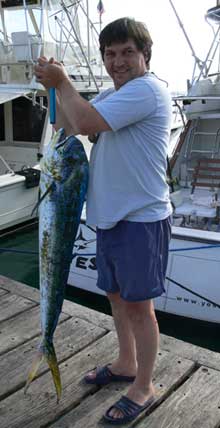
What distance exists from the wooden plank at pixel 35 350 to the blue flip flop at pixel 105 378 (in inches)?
11.1

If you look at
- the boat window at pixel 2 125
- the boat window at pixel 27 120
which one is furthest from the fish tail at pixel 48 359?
the boat window at pixel 2 125

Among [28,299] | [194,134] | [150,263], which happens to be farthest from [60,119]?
[194,134]

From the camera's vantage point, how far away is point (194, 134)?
7.10m

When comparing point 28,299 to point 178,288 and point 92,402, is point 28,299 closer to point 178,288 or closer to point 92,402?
point 92,402

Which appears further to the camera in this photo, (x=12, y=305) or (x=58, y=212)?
(x=12, y=305)

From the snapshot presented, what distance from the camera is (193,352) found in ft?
8.94

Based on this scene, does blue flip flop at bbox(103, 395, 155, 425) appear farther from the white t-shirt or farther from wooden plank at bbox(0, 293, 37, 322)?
wooden plank at bbox(0, 293, 37, 322)

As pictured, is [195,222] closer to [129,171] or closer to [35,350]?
[35,350]

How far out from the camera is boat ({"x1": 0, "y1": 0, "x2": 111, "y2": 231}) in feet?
27.4

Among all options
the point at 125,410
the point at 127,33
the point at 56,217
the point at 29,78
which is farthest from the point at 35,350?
the point at 29,78

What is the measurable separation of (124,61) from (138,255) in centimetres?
80

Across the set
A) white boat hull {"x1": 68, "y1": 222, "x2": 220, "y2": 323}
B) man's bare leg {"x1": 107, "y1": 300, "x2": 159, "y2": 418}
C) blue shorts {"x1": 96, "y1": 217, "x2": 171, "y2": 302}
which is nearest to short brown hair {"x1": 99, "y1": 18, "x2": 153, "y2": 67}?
blue shorts {"x1": 96, "y1": 217, "x2": 171, "y2": 302}

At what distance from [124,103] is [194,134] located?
5.47 m

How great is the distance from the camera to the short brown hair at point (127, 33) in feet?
6.17
